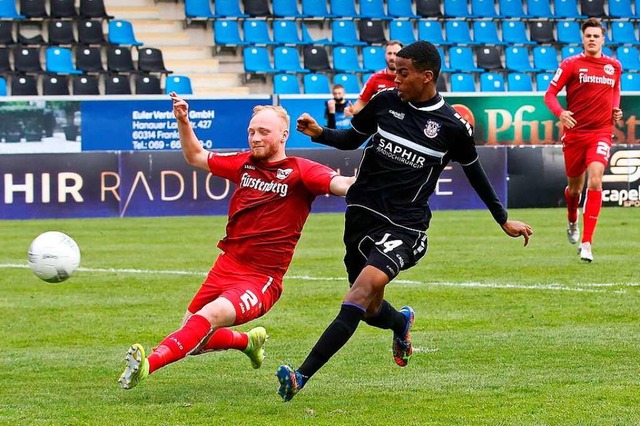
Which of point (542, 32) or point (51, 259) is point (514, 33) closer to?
point (542, 32)

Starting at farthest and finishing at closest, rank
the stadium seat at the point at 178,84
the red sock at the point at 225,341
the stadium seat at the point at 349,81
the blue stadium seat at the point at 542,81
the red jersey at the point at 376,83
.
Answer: the blue stadium seat at the point at 542,81
the stadium seat at the point at 349,81
the stadium seat at the point at 178,84
the red jersey at the point at 376,83
the red sock at the point at 225,341

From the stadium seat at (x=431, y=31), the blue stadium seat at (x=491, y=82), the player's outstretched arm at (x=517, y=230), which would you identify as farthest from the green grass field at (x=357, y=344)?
the stadium seat at (x=431, y=31)

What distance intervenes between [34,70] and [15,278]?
1470 centimetres

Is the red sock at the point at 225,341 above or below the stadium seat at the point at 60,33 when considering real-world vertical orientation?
below

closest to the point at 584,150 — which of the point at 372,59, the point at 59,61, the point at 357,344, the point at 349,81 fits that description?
the point at 357,344

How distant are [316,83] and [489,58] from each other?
15.8ft

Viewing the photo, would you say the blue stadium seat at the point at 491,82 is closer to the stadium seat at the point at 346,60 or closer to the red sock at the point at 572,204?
the stadium seat at the point at 346,60

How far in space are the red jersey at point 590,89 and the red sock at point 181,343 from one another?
872 centimetres

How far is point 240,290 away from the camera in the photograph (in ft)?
24.3

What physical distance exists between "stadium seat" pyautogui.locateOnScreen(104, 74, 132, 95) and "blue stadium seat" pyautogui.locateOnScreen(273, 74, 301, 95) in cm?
349

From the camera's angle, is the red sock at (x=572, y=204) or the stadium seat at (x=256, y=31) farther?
the stadium seat at (x=256, y=31)

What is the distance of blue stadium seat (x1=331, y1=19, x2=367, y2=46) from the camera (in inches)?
1248

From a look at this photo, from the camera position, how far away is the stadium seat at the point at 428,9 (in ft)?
108

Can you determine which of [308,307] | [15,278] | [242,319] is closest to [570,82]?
[308,307]
